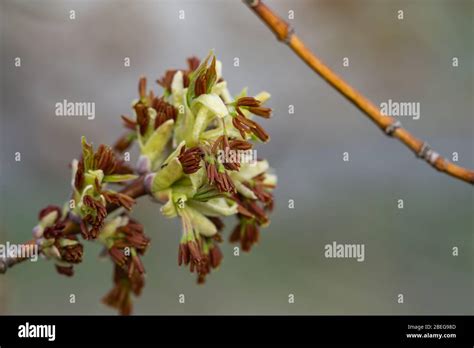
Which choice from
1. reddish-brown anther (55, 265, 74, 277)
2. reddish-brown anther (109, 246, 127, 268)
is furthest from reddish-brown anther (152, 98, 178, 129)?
reddish-brown anther (55, 265, 74, 277)

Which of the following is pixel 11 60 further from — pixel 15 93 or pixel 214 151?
pixel 214 151

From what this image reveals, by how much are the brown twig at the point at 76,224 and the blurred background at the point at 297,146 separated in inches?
116

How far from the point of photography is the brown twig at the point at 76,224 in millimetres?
1812

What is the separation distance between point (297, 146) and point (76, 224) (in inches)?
176

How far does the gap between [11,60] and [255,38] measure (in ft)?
7.90

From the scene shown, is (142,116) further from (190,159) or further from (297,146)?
(297,146)

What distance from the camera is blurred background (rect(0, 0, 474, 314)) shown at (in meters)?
5.13

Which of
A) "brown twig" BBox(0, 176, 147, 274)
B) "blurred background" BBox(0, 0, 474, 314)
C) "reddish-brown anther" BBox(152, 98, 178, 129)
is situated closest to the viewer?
"brown twig" BBox(0, 176, 147, 274)

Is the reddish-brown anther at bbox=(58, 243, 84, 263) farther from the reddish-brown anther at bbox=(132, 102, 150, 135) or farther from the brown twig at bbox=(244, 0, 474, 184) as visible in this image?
the brown twig at bbox=(244, 0, 474, 184)

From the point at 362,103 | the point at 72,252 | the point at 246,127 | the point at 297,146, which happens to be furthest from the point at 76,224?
the point at 297,146

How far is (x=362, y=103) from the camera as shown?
170cm
